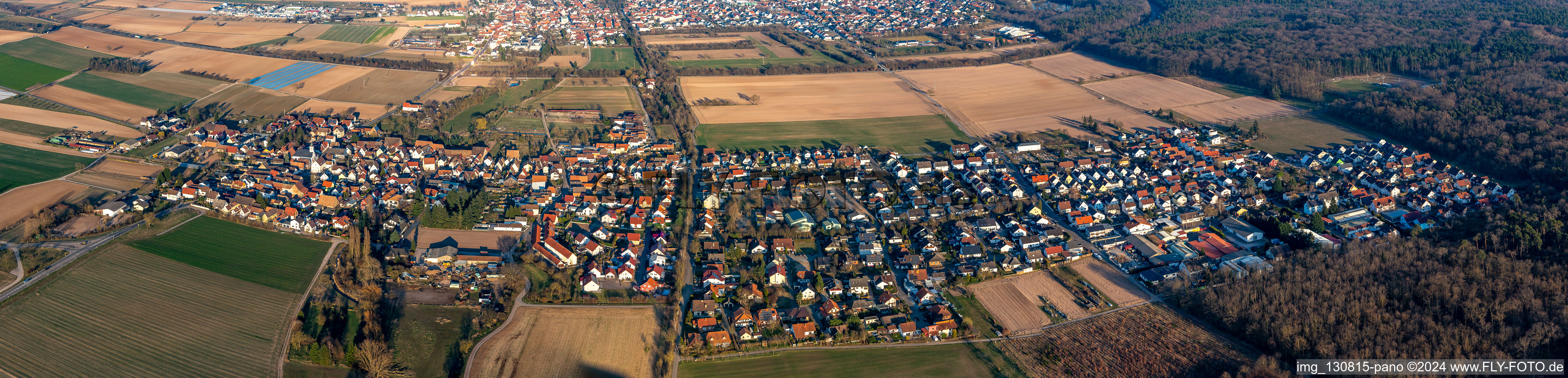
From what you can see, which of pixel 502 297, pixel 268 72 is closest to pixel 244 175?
pixel 502 297

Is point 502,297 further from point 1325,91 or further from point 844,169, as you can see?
point 1325,91

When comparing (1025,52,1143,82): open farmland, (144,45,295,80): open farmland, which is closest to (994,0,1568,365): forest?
(1025,52,1143,82): open farmland

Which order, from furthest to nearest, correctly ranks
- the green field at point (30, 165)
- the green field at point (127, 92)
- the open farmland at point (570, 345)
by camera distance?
the green field at point (127, 92), the green field at point (30, 165), the open farmland at point (570, 345)

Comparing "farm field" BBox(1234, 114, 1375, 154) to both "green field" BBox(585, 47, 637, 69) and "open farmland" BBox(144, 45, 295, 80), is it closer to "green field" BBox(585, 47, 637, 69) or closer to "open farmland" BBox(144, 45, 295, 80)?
"green field" BBox(585, 47, 637, 69)

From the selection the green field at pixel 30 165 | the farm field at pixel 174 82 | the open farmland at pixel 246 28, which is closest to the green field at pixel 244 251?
the green field at pixel 30 165

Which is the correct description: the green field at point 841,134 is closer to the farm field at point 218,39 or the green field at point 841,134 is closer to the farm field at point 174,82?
the farm field at point 174,82

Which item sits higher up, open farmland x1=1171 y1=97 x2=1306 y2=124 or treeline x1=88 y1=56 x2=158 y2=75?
treeline x1=88 y1=56 x2=158 y2=75
